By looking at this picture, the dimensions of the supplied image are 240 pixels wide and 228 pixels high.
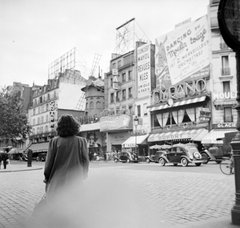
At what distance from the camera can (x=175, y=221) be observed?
16.9 ft

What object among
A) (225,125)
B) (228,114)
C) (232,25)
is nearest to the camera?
(232,25)

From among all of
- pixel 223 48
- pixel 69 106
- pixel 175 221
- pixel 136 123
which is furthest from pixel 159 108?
pixel 175 221

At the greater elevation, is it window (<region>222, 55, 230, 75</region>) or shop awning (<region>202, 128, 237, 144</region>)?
window (<region>222, 55, 230, 75</region>)

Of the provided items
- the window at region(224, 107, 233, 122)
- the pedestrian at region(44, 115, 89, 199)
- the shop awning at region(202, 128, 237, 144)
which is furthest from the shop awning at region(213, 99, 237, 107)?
the pedestrian at region(44, 115, 89, 199)

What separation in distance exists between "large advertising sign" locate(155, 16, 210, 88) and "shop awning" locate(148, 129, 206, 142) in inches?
264

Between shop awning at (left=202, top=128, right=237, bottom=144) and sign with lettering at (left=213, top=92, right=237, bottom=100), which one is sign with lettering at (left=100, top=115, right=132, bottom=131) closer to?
shop awning at (left=202, top=128, right=237, bottom=144)

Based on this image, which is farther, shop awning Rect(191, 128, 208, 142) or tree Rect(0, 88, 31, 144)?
tree Rect(0, 88, 31, 144)

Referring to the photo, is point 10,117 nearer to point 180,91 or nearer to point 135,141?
point 135,141

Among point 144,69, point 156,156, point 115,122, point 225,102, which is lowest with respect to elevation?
point 156,156

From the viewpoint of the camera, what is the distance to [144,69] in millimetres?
46250

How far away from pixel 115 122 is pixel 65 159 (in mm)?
43807

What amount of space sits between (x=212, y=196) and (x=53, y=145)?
17.0ft

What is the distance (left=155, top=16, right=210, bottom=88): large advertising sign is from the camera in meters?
37.6

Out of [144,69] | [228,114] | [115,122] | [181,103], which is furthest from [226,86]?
[115,122]
